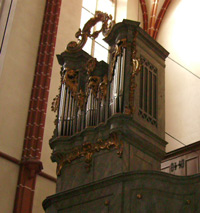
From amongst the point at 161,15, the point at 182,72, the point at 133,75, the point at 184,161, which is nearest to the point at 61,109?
the point at 133,75

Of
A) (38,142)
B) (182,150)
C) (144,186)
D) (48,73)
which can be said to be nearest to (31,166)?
(38,142)

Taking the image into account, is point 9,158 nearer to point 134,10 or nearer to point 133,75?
point 133,75

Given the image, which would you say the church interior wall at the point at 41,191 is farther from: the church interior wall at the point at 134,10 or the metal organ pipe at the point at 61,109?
the church interior wall at the point at 134,10

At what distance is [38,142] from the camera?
37.5 feet

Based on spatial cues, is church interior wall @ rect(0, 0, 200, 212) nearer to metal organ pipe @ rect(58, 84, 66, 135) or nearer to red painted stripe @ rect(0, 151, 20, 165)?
red painted stripe @ rect(0, 151, 20, 165)

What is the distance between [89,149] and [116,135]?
0.68 meters

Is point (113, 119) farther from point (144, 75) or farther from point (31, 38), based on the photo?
point (31, 38)

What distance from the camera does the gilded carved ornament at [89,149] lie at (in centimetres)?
820

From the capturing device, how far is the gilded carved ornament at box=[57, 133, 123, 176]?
8195mm

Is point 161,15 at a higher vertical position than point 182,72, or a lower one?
higher

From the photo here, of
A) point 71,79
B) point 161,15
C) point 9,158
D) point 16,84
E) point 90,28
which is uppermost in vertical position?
point 161,15

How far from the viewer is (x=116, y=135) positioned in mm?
8195

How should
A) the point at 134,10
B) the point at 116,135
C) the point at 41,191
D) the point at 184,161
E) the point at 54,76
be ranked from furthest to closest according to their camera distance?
the point at 134,10, the point at 54,76, the point at 41,191, the point at 184,161, the point at 116,135

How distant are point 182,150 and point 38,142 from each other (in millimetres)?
3248
